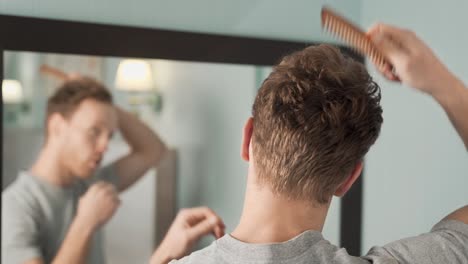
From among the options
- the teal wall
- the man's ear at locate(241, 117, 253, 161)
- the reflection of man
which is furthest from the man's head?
the man's ear at locate(241, 117, 253, 161)

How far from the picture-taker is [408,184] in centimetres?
139

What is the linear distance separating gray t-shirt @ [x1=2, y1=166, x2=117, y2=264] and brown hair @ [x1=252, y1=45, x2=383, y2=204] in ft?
2.02

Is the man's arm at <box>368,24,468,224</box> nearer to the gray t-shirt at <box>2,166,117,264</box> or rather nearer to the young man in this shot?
the young man

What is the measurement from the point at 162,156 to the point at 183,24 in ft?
0.97

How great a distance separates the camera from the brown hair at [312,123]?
682 millimetres

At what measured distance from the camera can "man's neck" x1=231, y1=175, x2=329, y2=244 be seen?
70 cm

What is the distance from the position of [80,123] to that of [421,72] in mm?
694

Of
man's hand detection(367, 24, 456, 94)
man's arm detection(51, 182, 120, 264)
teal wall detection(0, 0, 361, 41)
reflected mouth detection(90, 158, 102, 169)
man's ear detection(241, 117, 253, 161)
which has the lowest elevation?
man's arm detection(51, 182, 120, 264)

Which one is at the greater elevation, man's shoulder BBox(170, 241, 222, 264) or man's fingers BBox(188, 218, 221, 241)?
man's shoulder BBox(170, 241, 222, 264)

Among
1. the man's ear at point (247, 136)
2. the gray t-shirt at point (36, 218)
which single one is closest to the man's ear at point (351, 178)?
the man's ear at point (247, 136)

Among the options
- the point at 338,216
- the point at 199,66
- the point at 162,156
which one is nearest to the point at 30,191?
the point at 162,156

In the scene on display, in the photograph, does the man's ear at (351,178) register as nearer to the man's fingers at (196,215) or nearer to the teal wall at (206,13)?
the man's fingers at (196,215)

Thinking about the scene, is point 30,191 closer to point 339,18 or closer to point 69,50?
point 69,50

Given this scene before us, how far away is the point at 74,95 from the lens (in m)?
1.20
